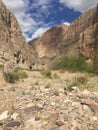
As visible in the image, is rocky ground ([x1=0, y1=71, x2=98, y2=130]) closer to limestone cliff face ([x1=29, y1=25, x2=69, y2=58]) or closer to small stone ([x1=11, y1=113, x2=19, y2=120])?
small stone ([x1=11, y1=113, x2=19, y2=120])

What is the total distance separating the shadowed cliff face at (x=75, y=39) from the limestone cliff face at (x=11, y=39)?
14.0m

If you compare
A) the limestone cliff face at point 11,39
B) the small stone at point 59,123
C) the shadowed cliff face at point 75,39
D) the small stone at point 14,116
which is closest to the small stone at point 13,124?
the small stone at point 14,116

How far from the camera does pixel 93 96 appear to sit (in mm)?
7980

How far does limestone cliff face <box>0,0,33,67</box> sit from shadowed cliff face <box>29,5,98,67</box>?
14.0 m

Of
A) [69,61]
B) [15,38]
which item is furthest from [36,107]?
[15,38]

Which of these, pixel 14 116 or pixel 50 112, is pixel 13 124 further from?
pixel 50 112

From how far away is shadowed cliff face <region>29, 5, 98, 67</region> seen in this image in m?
65.4

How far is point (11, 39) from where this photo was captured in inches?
2707

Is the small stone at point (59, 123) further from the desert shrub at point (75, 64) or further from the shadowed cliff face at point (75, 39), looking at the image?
the shadowed cliff face at point (75, 39)

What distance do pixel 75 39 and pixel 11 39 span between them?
3896 cm

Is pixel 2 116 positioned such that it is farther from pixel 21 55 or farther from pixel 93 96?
pixel 21 55

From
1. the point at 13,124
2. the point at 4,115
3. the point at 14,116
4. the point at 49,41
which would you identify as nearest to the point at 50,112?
the point at 14,116

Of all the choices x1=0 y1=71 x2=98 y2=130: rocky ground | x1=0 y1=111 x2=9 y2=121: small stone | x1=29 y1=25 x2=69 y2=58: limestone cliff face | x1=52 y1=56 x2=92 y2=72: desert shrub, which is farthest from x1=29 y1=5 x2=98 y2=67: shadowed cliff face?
x1=0 y1=111 x2=9 y2=121: small stone

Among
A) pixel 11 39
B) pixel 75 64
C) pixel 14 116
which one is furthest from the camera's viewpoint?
pixel 11 39
